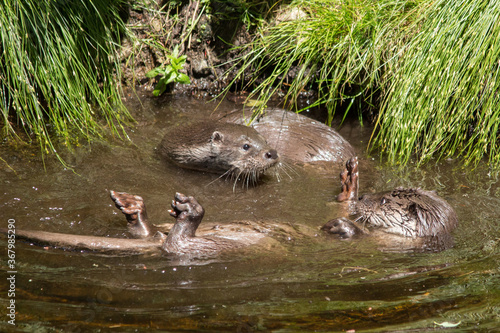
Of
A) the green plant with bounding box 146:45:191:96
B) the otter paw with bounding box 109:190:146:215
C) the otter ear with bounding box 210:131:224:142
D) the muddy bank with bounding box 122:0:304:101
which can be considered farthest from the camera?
the muddy bank with bounding box 122:0:304:101

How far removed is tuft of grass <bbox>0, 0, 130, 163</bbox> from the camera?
11.9ft

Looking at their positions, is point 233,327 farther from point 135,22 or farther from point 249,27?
point 135,22

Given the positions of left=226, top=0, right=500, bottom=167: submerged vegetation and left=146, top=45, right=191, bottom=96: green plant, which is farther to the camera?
left=146, top=45, right=191, bottom=96: green plant

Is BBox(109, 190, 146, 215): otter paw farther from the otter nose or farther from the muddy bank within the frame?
the muddy bank

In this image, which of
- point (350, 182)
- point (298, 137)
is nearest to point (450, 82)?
point (350, 182)

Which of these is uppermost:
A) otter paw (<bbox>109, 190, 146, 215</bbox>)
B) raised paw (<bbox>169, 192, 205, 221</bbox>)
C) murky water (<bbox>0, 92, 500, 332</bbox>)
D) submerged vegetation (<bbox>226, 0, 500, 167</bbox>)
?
submerged vegetation (<bbox>226, 0, 500, 167</bbox>)

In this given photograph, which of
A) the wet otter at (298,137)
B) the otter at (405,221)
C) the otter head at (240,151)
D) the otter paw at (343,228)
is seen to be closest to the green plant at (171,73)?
the wet otter at (298,137)

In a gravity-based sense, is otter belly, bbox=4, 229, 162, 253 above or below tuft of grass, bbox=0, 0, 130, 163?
below

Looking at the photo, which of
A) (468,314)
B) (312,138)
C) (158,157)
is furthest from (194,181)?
(468,314)

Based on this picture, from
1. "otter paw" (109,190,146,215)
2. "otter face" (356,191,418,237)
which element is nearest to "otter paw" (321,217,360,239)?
"otter face" (356,191,418,237)

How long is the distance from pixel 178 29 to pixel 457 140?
2.98 m

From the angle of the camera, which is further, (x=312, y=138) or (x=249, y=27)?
(x=249, y=27)

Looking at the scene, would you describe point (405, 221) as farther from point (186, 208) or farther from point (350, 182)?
point (186, 208)

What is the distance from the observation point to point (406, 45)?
13.7ft
